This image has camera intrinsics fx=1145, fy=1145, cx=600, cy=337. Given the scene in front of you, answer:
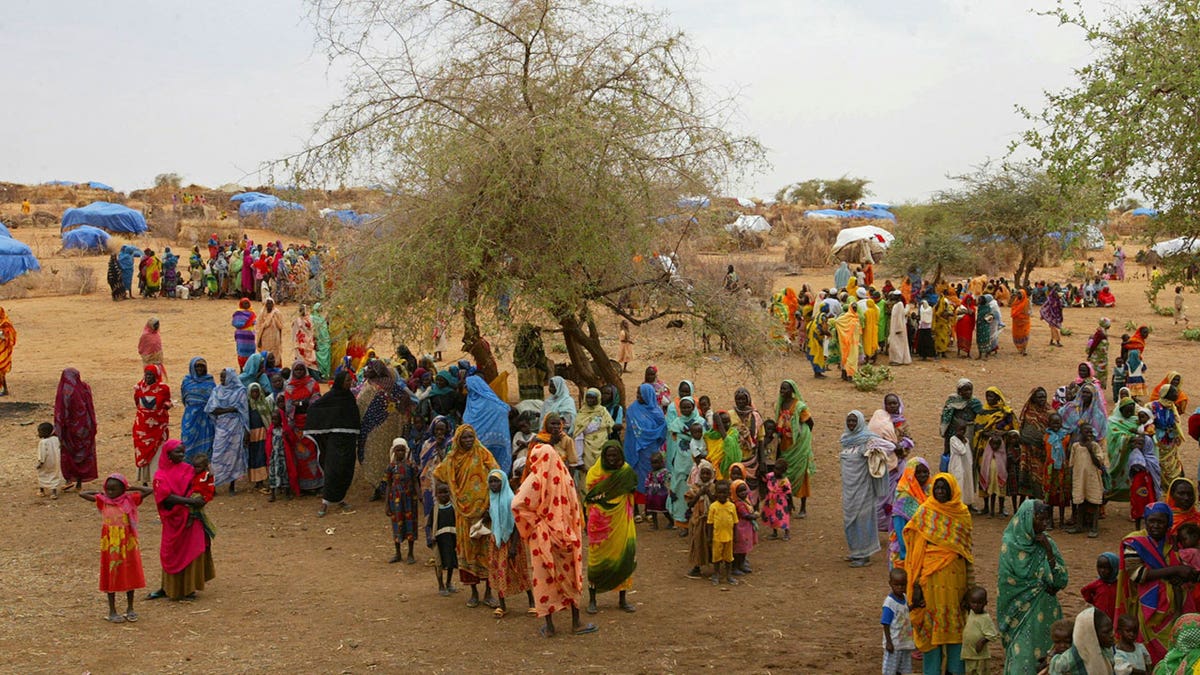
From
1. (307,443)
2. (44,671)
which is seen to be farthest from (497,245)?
(44,671)

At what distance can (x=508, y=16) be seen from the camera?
1278 cm

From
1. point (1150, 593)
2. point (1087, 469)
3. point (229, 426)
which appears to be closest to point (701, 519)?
point (1150, 593)

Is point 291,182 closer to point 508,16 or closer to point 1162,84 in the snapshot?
point 508,16

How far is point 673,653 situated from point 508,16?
7.75 m

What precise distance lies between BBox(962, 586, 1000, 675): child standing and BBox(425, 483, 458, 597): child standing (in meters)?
3.83

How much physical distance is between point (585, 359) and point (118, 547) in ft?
24.7

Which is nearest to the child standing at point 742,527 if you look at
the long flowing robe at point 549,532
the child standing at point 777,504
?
the child standing at point 777,504

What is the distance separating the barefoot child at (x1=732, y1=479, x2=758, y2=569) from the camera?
368 inches

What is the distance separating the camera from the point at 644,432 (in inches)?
451

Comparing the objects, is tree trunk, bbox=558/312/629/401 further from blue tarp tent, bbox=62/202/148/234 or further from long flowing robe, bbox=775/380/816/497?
blue tarp tent, bbox=62/202/148/234

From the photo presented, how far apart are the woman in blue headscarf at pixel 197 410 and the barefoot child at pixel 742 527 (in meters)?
6.08

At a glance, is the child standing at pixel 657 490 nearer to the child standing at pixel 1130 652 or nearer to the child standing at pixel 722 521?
the child standing at pixel 722 521

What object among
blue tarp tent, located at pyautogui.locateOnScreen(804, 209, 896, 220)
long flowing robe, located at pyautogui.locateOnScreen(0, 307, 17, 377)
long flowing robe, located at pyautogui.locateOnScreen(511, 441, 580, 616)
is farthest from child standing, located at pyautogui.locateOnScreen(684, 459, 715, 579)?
blue tarp tent, located at pyautogui.locateOnScreen(804, 209, 896, 220)

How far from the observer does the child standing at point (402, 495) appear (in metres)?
9.72
